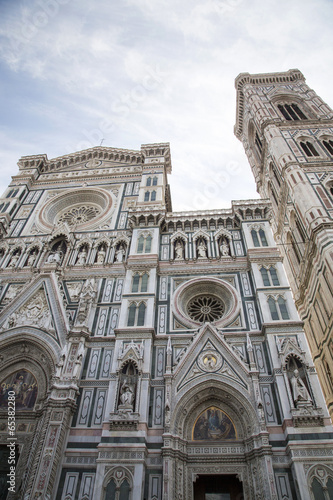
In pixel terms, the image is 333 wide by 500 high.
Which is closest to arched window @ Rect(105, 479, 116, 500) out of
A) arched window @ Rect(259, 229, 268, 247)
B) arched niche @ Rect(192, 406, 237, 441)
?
arched niche @ Rect(192, 406, 237, 441)

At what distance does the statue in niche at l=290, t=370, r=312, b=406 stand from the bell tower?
5375 mm

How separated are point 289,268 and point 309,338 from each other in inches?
210

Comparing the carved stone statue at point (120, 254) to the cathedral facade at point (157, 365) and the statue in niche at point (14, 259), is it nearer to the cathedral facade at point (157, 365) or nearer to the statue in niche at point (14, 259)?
the cathedral facade at point (157, 365)

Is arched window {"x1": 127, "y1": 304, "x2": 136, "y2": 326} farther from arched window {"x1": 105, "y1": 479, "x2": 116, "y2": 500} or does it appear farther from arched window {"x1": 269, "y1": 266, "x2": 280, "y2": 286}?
arched window {"x1": 269, "y1": 266, "x2": 280, "y2": 286}

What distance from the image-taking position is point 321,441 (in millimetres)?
10719

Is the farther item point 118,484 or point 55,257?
point 55,257

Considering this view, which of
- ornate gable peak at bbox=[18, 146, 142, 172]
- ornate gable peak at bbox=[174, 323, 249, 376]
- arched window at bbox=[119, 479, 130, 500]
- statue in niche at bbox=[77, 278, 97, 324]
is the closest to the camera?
arched window at bbox=[119, 479, 130, 500]

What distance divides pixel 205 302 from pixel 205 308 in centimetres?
37

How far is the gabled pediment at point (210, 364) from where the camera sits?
41.8 ft

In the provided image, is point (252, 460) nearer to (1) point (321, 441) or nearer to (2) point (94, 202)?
(1) point (321, 441)

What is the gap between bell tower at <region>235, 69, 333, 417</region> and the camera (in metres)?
17.6

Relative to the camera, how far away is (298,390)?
464 inches

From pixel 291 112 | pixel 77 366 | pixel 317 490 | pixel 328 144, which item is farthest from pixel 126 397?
pixel 291 112

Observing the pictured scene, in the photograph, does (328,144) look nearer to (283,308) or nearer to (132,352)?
(283,308)
